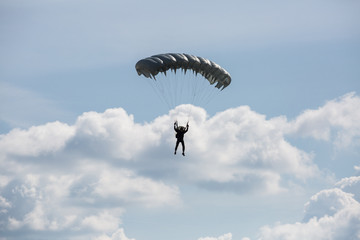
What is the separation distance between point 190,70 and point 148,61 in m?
4.94

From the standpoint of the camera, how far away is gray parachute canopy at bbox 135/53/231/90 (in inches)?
3602

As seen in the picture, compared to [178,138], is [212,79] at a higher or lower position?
higher

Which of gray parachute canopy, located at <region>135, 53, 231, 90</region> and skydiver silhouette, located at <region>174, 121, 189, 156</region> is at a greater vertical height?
gray parachute canopy, located at <region>135, 53, 231, 90</region>

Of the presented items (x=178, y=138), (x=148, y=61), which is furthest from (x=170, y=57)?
(x=178, y=138)

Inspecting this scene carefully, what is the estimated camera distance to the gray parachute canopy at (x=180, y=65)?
9150cm

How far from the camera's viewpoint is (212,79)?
9569cm

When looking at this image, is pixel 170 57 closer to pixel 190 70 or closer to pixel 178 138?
pixel 190 70

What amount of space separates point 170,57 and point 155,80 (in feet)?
10.8

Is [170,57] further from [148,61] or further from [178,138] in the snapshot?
[178,138]

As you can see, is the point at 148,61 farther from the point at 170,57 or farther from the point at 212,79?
the point at 212,79

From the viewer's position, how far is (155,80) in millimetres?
90750

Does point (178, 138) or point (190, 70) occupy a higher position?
point (190, 70)

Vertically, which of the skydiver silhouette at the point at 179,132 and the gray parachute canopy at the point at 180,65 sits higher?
the gray parachute canopy at the point at 180,65

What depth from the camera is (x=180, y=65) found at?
92562 millimetres
